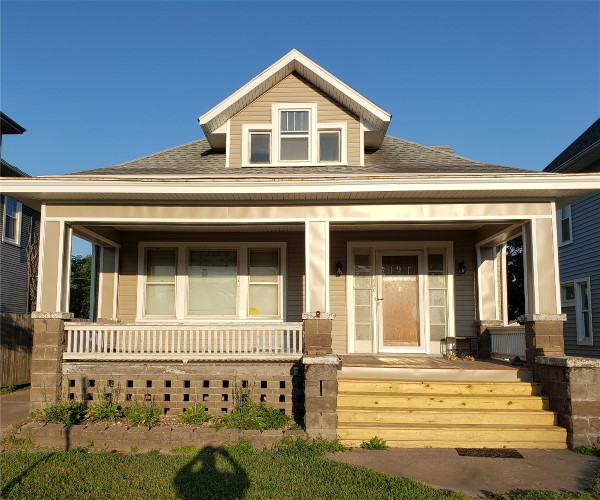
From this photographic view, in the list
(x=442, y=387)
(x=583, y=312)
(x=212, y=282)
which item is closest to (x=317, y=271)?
(x=442, y=387)

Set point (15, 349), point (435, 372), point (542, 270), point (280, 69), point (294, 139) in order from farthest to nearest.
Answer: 1. point (15, 349)
2. point (294, 139)
3. point (280, 69)
4. point (542, 270)
5. point (435, 372)

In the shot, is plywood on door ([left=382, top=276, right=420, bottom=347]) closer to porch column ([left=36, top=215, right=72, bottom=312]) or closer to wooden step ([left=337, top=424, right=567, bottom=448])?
wooden step ([left=337, top=424, right=567, bottom=448])

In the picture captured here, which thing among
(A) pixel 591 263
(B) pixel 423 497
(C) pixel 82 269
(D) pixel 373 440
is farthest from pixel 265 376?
(C) pixel 82 269

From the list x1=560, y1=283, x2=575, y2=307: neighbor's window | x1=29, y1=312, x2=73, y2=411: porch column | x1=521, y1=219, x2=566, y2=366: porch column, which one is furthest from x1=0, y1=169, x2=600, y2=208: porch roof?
x1=560, y1=283, x2=575, y2=307: neighbor's window

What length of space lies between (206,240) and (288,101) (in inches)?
130

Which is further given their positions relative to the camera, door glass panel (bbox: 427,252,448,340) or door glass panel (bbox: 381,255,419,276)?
door glass panel (bbox: 381,255,419,276)

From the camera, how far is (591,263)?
49.5 ft

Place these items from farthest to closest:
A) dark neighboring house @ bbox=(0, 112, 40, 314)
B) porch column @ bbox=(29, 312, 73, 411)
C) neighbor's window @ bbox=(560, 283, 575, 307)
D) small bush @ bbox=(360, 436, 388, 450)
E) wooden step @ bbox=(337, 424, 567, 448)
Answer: dark neighboring house @ bbox=(0, 112, 40, 314) < neighbor's window @ bbox=(560, 283, 575, 307) < porch column @ bbox=(29, 312, 73, 411) < wooden step @ bbox=(337, 424, 567, 448) < small bush @ bbox=(360, 436, 388, 450)

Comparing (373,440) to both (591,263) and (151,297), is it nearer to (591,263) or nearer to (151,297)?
(151,297)

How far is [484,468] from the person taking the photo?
20.0 feet

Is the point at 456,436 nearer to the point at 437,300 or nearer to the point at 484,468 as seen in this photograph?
the point at 484,468

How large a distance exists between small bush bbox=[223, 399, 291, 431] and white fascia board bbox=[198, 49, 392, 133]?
5651mm

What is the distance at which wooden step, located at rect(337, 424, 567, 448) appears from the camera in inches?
275

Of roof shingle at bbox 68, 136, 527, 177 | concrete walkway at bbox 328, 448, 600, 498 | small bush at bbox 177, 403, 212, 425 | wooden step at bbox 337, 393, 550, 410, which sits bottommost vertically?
concrete walkway at bbox 328, 448, 600, 498
